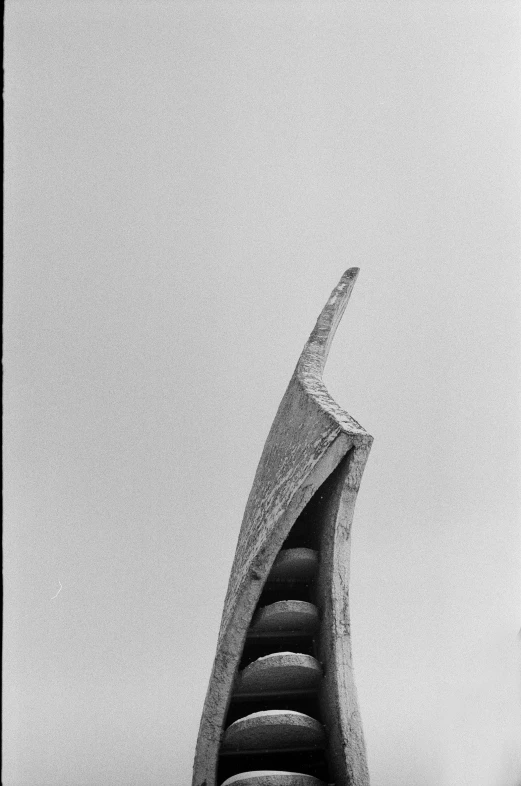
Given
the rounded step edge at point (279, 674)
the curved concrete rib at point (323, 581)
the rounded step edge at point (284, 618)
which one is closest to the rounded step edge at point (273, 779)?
the curved concrete rib at point (323, 581)

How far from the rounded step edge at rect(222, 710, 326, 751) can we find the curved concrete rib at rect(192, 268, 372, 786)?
8 centimetres

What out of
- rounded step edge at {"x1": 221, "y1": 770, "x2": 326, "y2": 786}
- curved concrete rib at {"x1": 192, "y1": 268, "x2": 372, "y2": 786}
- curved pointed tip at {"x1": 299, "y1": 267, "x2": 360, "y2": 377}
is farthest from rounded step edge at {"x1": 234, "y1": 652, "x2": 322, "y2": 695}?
curved pointed tip at {"x1": 299, "y1": 267, "x2": 360, "y2": 377}

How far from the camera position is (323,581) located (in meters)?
5.30

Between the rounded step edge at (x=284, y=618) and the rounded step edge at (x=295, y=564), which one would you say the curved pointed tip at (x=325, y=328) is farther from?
the rounded step edge at (x=284, y=618)

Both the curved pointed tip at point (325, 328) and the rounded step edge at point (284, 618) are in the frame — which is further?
the curved pointed tip at point (325, 328)

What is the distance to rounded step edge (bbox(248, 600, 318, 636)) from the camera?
5.25 metres

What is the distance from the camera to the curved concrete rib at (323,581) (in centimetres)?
501

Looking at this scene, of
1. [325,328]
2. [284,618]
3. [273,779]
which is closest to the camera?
[273,779]

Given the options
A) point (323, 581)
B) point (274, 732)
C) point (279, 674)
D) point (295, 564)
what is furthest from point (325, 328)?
point (274, 732)

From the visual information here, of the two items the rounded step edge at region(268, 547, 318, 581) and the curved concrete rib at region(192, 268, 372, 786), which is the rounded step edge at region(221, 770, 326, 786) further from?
the rounded step edge at region(268, 547, 318, 581)

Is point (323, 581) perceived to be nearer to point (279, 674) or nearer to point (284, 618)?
point (284, 618)

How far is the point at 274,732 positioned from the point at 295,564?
3.47 ft

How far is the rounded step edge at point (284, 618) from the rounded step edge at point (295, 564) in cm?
20

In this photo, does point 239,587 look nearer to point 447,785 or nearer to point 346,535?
point 346,535
